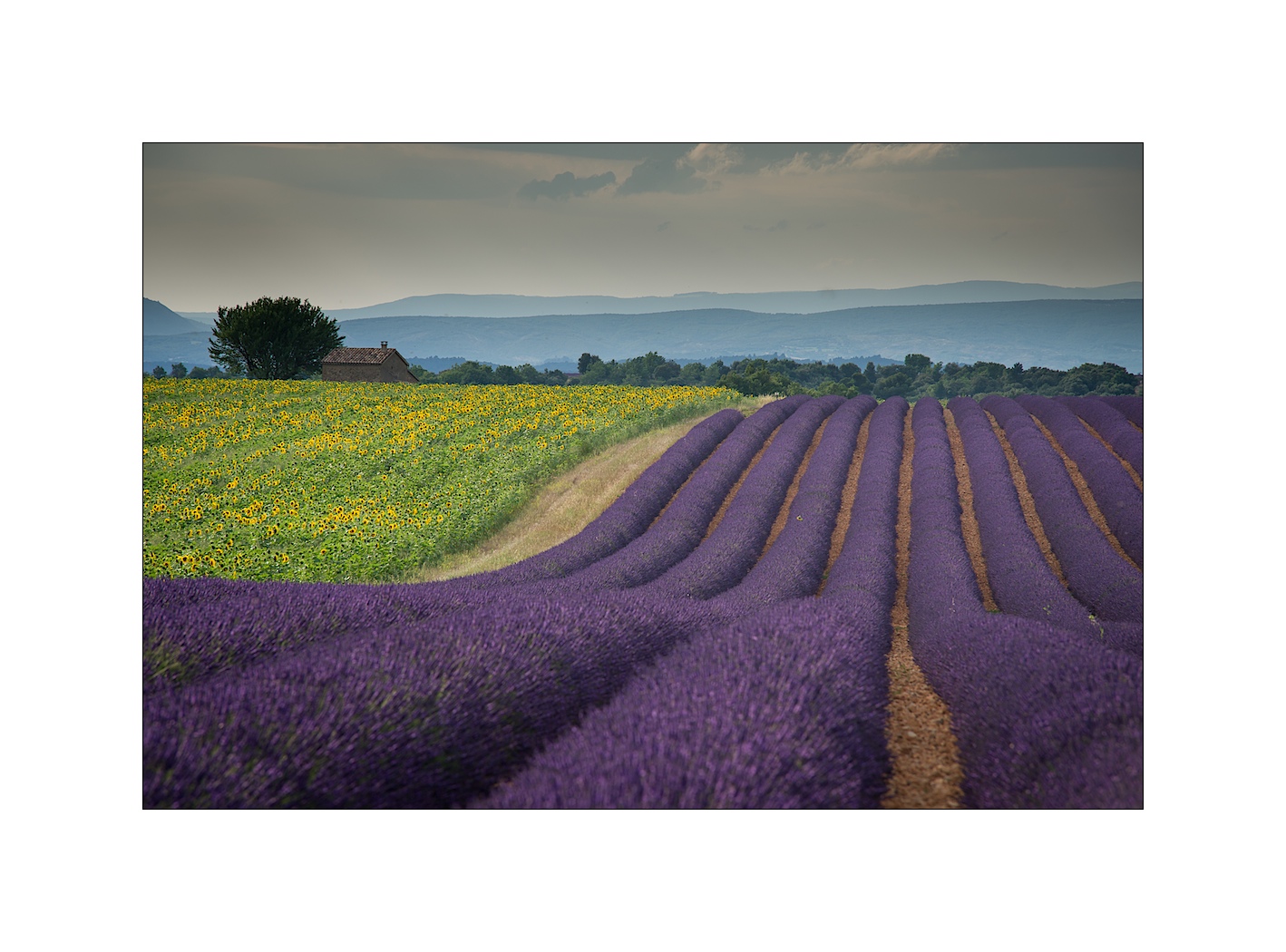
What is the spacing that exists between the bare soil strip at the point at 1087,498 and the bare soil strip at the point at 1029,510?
25.1 inches

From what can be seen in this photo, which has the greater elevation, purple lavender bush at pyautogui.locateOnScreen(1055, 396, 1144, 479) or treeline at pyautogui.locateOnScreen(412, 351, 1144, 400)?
treeline at pyautogui.locateOnScreen(412, 351, 1144, 400)

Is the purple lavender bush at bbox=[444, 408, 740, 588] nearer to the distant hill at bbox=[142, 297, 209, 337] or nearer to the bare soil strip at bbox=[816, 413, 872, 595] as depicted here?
the bare soil strip at bbox=[816, 413, 872, 595]

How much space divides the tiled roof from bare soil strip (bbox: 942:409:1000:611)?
735 cm

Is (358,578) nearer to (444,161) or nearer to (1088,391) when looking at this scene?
(444,161)

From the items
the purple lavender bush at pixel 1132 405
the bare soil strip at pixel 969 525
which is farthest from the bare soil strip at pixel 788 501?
the purple lavender bush at pixel 1132 405

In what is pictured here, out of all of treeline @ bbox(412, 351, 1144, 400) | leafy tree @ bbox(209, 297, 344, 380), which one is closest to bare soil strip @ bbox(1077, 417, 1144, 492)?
treeline @ bbox(412, 351, 1144, 400)

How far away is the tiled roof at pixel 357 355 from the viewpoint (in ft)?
29.6

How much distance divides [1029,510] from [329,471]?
1084 centimetres

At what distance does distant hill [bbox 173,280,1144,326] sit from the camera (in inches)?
281

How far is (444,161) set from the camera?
5.95 m

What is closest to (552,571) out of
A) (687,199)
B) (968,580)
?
(687,199)

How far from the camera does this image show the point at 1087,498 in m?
10.9

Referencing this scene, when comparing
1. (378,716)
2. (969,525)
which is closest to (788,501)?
(969,525)

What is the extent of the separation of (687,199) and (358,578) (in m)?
5.65
